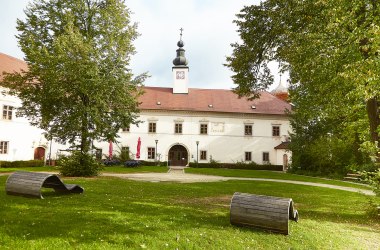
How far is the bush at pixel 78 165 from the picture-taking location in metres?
18.4

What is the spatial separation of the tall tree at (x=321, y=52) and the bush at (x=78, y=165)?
33.1 feet

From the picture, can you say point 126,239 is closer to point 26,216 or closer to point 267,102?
point 26,216

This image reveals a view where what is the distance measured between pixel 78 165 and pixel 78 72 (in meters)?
5.67

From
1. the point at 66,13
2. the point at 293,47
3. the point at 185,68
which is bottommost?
the point at 293,47

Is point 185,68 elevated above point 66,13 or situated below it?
above

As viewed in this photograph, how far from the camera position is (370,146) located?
30.8 feet

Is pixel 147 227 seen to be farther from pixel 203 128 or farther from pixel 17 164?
pixel 203 128

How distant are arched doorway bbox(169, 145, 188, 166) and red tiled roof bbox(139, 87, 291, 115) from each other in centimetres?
549

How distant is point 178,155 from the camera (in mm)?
41469

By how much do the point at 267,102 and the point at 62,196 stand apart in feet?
125

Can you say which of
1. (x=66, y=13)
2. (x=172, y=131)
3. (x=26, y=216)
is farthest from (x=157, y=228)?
(x=172, y=131)

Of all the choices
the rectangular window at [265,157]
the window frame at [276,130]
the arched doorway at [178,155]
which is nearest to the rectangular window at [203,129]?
the arched doorway at [178,155]

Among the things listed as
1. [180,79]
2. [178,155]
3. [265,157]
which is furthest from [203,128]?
[265,157]

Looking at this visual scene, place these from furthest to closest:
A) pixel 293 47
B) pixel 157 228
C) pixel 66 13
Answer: pixel 66 13 < pixel 293 47 < pixel 157 228
